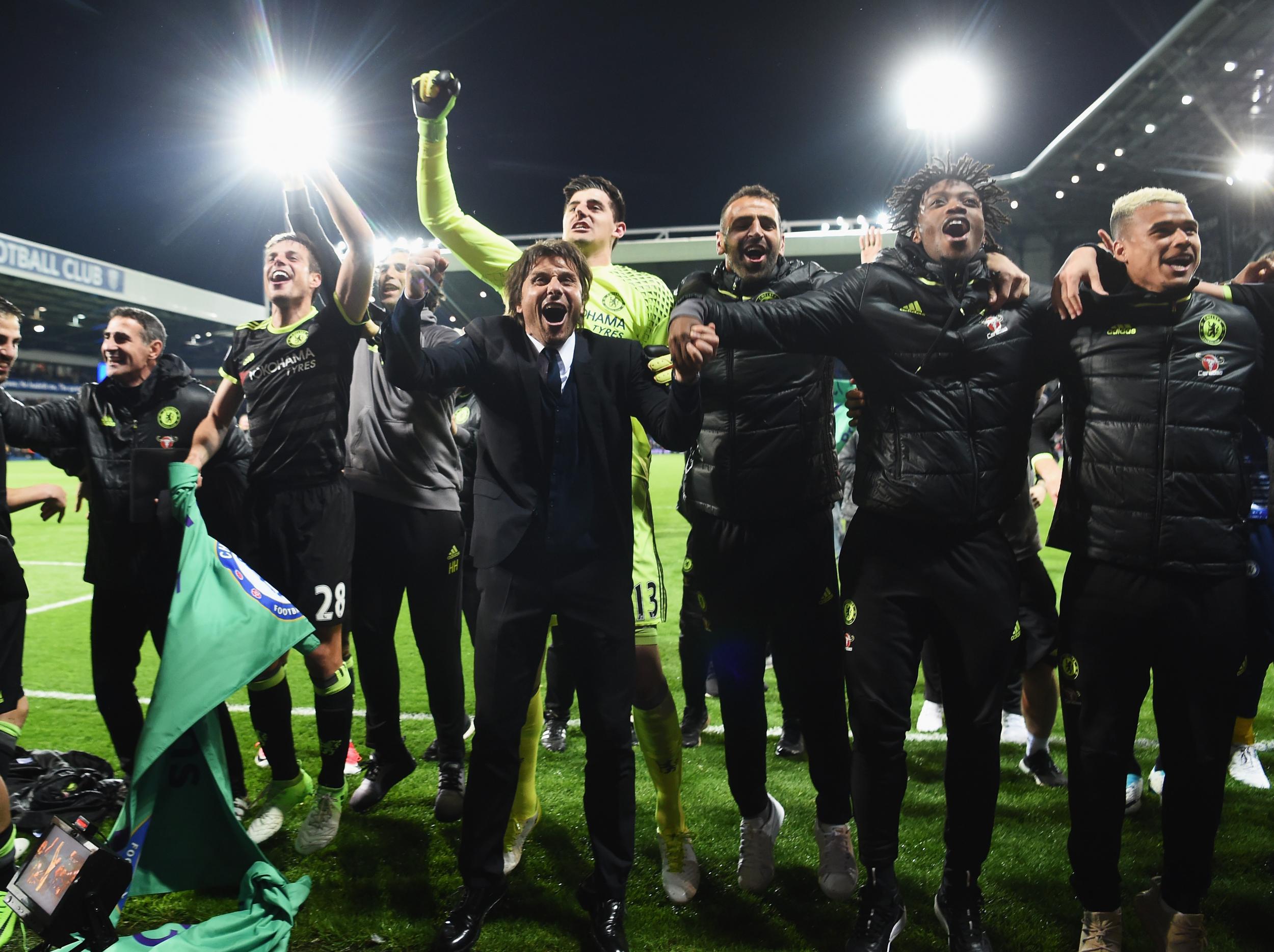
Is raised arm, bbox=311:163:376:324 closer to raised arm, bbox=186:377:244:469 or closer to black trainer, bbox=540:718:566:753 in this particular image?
raised arm, bbox=186:377:244:469


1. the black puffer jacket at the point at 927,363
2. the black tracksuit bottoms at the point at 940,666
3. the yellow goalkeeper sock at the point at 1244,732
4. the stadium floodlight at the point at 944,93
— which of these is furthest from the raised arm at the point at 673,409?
the stadium floodlight at the point at 944,93

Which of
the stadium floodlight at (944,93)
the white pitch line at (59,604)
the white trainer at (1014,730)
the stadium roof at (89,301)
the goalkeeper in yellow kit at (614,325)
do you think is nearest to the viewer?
the goalkeeper in yellow kit at (614,325)

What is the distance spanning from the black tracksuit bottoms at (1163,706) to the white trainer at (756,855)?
95 centimetres

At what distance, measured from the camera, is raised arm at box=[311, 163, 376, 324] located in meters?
2.89

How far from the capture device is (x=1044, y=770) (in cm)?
363

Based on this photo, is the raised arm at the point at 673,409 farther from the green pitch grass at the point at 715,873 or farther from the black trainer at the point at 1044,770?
the black trainer at the point at 1044,770

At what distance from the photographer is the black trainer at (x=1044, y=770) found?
11.8 ft

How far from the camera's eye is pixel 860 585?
2.51m

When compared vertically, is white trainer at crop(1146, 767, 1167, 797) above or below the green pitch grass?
above

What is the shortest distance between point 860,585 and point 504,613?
1116 millimetres

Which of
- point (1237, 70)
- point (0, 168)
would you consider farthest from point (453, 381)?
point (0, 168)

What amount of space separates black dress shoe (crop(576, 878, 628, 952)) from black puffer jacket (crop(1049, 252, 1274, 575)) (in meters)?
1.77

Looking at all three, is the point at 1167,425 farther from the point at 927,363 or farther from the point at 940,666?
the point at 940,666

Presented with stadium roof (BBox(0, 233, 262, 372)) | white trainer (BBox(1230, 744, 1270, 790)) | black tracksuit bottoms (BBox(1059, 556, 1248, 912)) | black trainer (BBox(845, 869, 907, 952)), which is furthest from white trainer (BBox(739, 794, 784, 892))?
stadium roof (BBox(0, 233, 262, 372))
